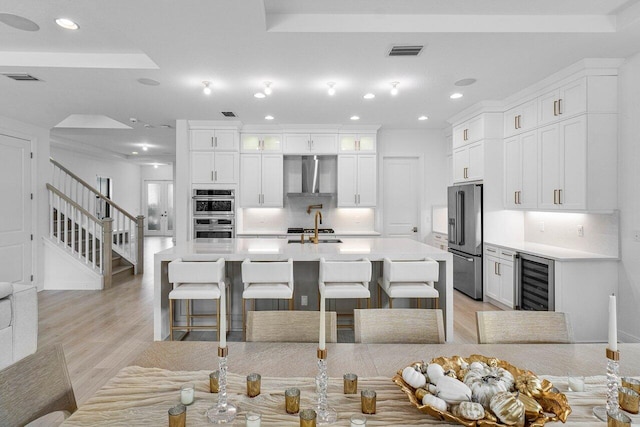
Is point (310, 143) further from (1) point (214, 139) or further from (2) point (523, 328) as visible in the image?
(2) point (523, 328)

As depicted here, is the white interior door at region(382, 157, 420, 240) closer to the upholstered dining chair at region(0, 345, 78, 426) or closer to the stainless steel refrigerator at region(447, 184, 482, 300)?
the stainless steel refrigerator at region(447, 184, 482, 300)

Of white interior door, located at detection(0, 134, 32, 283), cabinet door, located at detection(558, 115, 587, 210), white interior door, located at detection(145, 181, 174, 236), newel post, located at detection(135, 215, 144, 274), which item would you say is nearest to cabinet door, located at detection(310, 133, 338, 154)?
cabinet door, located at detection(558, 115, 587, 210)

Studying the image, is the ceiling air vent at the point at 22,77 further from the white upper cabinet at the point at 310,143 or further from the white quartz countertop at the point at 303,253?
the white upper cabinet at the point at 310,143

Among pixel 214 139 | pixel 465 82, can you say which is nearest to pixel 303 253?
pixel 465 82

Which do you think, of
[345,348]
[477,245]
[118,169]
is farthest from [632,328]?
[118,169]

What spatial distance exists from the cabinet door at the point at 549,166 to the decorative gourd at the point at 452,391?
12.7ft

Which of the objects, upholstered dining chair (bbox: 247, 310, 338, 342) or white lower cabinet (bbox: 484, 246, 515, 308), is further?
white lower cabinet (bbox: 484, 246, 515, 308)

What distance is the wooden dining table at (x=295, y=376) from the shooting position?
1057mm

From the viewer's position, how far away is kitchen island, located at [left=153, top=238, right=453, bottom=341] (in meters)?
3.43

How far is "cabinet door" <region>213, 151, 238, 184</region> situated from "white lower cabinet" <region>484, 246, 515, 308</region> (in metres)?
4.27

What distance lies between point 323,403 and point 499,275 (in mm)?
4476

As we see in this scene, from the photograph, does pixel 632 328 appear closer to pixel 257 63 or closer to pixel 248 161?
pixel 257 63

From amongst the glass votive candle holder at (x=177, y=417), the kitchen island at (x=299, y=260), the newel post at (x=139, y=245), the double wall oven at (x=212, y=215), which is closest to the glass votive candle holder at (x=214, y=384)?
the glass votive candle holder at (x=177, y=417)

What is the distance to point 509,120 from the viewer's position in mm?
5023
